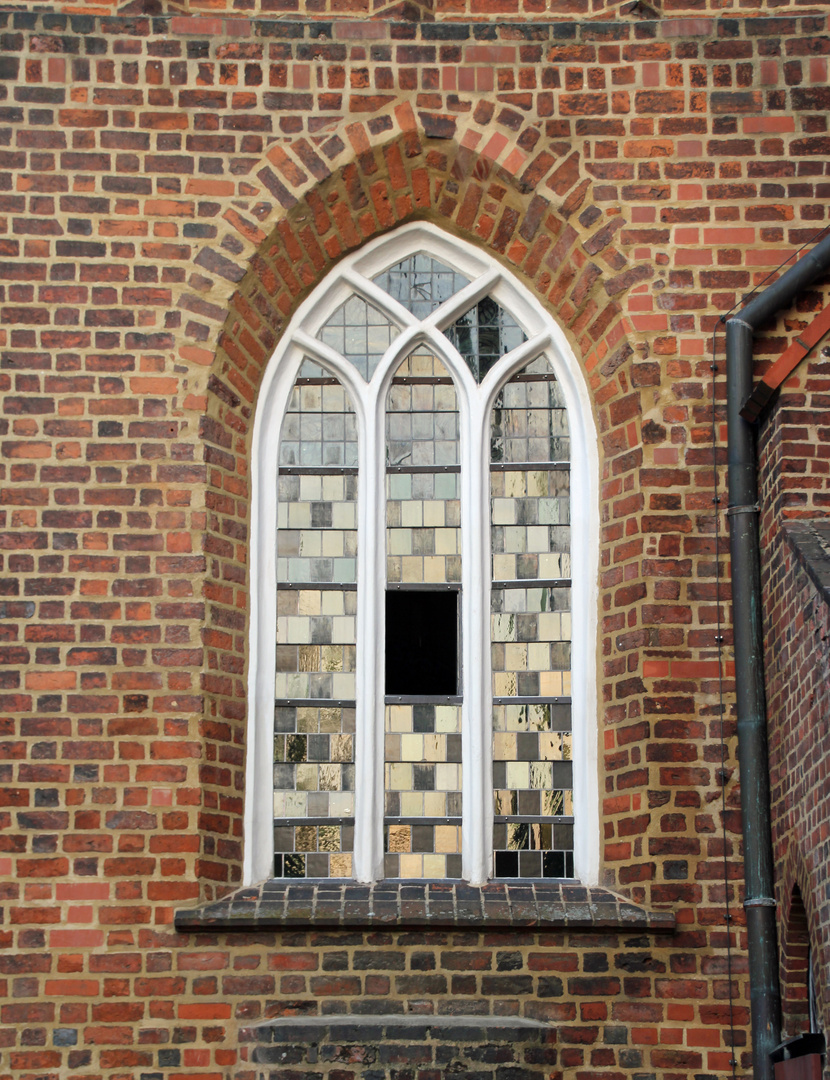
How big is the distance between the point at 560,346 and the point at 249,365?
1.56 meters

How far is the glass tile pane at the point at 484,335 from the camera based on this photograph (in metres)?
7.20

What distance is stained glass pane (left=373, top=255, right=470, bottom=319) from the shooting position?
7.27m

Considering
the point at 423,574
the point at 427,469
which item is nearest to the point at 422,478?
the point at 427,469

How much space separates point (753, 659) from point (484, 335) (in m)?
2.19

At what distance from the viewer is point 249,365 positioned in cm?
696

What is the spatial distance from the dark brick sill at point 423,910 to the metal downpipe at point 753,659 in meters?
0.41

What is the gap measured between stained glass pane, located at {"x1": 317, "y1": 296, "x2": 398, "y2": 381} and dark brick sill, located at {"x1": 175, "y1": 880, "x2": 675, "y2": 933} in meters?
2.59

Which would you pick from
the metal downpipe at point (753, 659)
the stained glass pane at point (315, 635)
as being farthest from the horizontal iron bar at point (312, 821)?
the metal downpipe at point (753, 659)

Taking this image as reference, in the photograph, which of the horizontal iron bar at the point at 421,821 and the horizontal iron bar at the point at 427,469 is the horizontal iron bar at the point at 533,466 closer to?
the horizontal iron bar at the point at 427,469

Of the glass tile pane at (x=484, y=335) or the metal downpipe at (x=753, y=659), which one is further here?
the glass tile pane at (x=484, y=335)

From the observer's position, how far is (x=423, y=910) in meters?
6.14

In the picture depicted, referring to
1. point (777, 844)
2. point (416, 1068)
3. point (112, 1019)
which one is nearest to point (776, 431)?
point (777, 844)

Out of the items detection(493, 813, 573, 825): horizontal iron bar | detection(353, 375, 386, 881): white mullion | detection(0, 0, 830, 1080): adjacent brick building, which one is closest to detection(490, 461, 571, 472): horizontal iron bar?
detection(0, 0, 830, 1080): adjacent brick building

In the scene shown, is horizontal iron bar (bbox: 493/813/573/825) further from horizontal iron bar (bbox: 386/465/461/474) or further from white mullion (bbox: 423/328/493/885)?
horizontal iron bar (bbox: 386/465/461/474)
